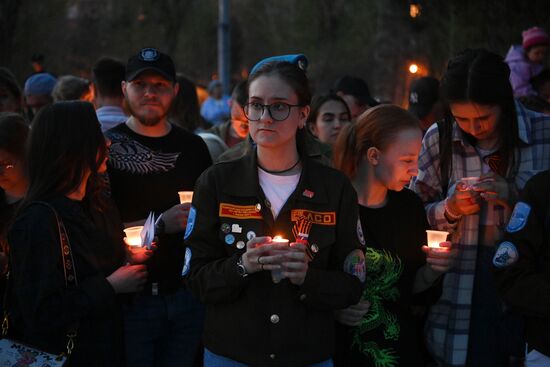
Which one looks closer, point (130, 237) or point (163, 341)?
point (130, 237)

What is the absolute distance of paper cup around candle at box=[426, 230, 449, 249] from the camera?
11.6ft

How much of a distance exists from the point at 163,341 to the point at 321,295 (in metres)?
1.67

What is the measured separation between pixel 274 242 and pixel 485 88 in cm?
180

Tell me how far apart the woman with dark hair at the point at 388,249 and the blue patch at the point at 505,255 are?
0.26m

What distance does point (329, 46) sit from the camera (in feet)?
105

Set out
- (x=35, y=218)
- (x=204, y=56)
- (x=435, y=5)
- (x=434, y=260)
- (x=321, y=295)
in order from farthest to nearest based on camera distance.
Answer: (x=204, y=56), (x=435, y=5), (x=434, y=260), (x=35, y=218), (x=321, y=295)

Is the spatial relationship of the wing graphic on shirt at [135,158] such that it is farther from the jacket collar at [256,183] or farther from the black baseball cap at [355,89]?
the black baseball cap at [355,89]

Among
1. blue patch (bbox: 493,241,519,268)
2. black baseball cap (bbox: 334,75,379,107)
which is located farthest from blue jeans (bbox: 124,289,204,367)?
black baseball cap (bbox: 334,75,379,107)

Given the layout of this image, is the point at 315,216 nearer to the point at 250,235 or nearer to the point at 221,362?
the point at 250,235

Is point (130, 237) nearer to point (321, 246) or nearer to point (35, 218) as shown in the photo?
point (35, 218)

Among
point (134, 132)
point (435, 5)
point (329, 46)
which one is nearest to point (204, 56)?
point (329, 46)

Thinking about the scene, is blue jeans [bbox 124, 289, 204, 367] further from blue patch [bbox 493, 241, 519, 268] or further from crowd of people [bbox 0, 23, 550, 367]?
blue patch [bbox 493, 241, 519, 268]

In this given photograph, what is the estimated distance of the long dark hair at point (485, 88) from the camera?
396cm

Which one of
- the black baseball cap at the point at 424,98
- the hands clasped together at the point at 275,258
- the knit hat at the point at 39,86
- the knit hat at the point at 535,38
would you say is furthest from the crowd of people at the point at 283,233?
the knit hat at the point at 535,38
